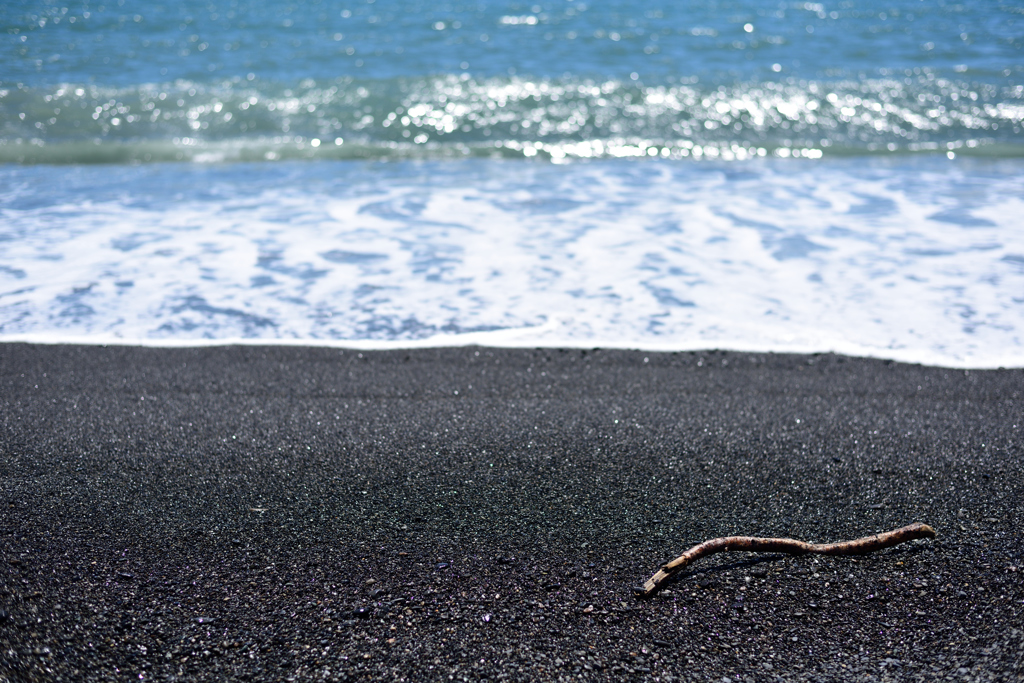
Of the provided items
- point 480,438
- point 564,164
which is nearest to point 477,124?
point 564,164

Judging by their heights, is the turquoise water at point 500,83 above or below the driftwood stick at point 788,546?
above

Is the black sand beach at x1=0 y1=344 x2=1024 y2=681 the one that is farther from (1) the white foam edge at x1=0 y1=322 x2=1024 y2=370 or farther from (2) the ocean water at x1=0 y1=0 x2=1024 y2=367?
(2) the ocean water at x1=0 y1=0 x2=1024 y2=367

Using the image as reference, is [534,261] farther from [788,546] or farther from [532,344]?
Result: [788,546]

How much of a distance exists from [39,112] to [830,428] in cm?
889

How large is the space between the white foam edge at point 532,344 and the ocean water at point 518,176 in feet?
0.07

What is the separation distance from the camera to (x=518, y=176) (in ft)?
21.0

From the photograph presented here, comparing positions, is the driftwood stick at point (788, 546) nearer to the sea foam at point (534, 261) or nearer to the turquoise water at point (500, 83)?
the sea foam at point (534, 261)

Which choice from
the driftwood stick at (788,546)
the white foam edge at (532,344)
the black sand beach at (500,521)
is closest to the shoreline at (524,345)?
the white foam edge at (532,344)

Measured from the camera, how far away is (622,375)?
289 centimetres

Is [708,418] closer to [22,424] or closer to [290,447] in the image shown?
[290,447]

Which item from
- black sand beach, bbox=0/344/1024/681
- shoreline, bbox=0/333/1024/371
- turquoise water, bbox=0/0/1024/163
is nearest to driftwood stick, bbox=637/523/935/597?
black sand beach, bbox=0/344/1024/681

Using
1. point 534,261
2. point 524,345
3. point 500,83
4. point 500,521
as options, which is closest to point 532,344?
point 524,345

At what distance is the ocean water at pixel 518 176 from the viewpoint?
3.54 meters

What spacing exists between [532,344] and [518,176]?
3.51m
